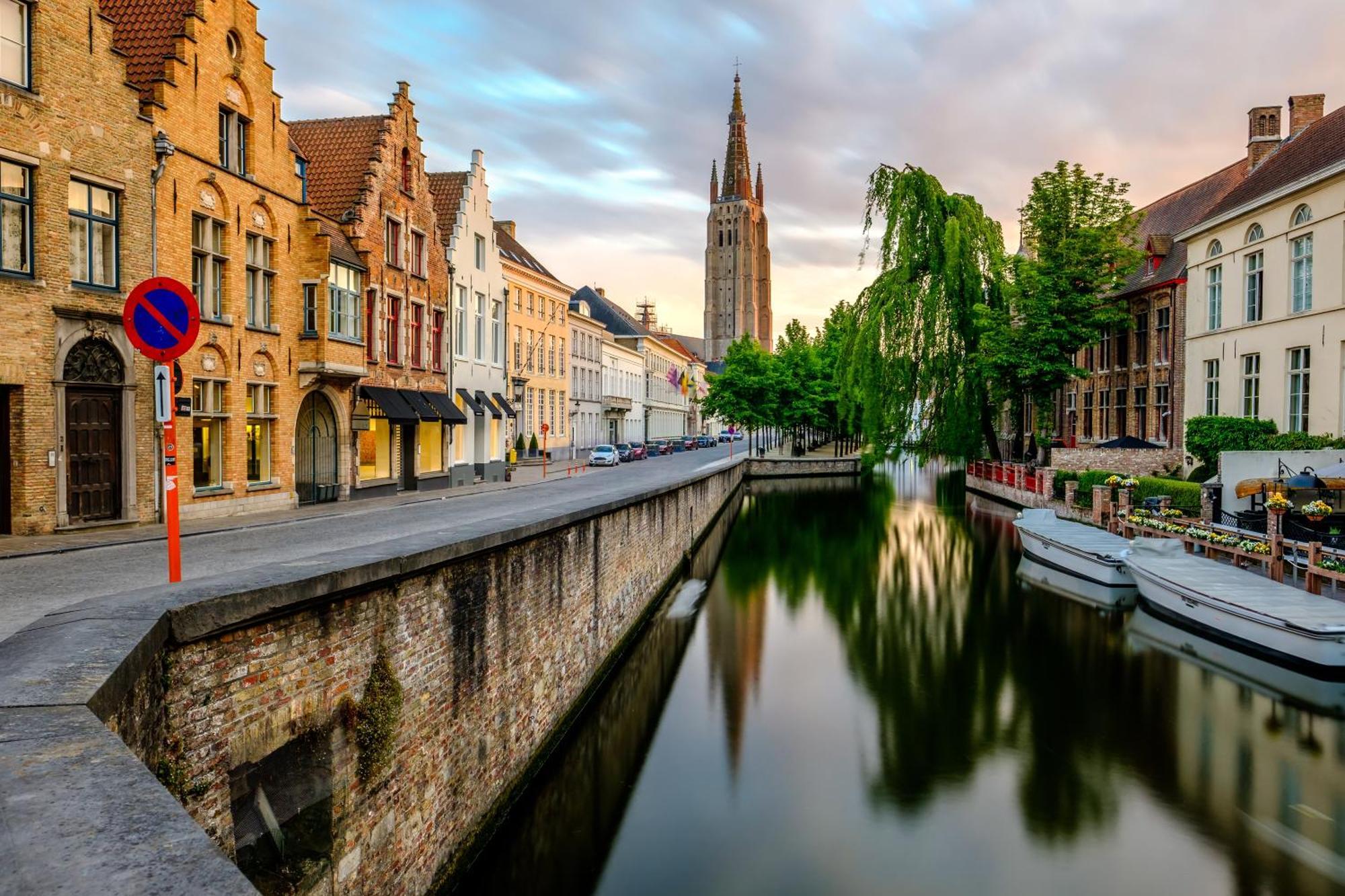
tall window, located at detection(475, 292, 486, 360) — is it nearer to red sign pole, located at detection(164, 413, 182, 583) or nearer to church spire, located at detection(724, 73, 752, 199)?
red sign pole, located at detection(164, 413, 182, 583)

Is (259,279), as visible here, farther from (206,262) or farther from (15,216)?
(15,216)

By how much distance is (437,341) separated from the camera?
1188 inches

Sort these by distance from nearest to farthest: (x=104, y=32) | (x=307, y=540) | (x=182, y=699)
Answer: (x=182, y=699)
(x=307, y=540)
(x=104, y=32)

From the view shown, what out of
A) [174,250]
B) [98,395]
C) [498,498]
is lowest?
[498,498]

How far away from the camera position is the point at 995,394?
128 ft

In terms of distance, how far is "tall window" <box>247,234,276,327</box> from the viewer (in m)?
19.3

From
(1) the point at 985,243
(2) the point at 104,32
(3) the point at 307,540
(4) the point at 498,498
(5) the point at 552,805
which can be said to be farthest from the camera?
(1) the point at 985,243

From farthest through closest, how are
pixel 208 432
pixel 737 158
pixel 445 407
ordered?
pixel 737 158 → pixel 445 407 → pixel 208 432

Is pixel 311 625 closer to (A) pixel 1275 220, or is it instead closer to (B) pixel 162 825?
(B) pixel 162 825

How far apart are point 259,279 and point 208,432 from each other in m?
3.75

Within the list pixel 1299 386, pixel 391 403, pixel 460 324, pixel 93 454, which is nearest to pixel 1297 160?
pixel 1299 386

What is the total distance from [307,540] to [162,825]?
11424 mm

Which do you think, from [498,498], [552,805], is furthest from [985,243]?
[552,805]

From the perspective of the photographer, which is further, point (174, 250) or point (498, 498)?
point (498, 498)
